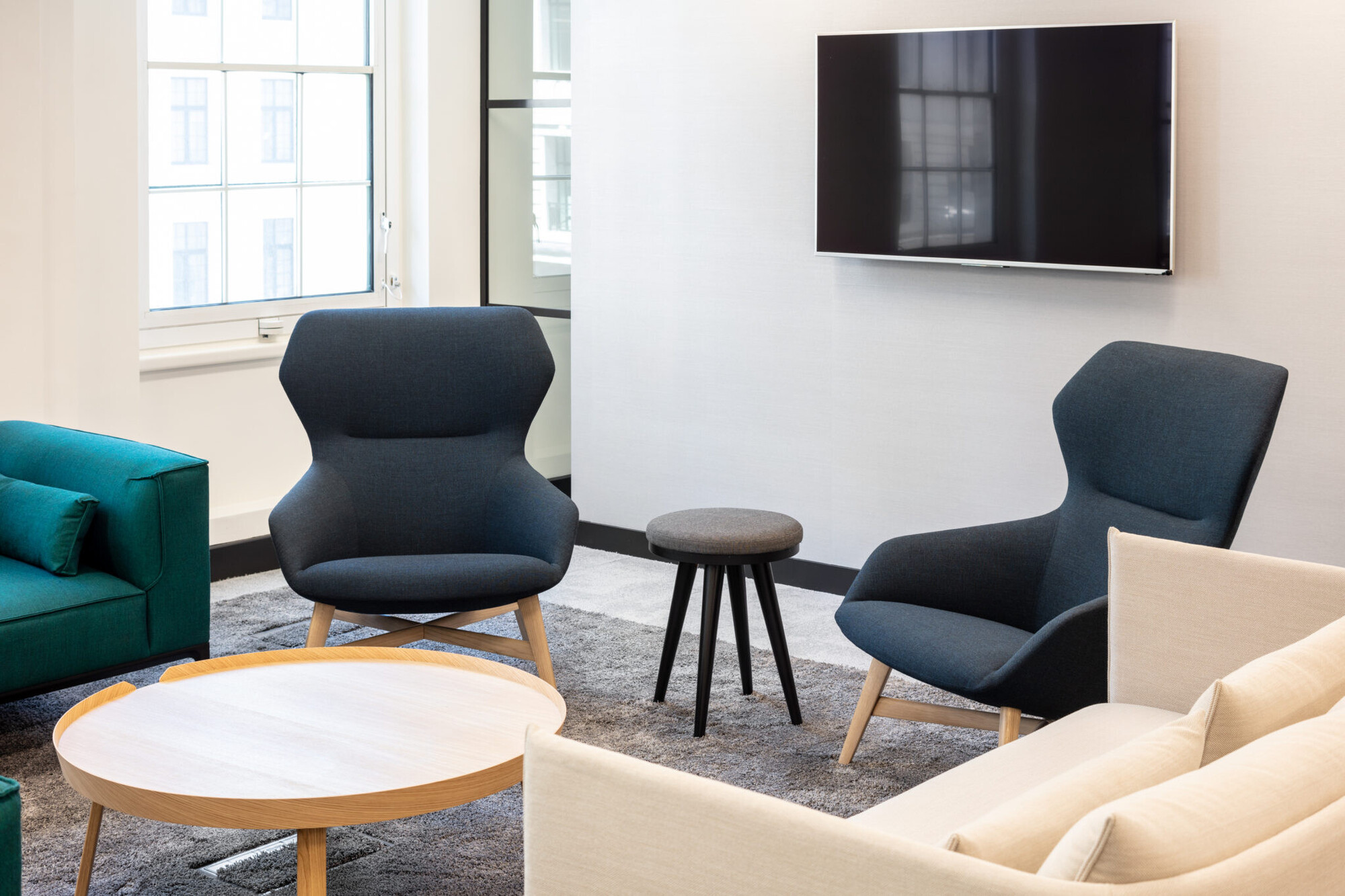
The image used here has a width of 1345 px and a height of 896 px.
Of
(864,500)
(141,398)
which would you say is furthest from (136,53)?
(864,500)

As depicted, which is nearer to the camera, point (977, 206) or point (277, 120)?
point (977, 206)

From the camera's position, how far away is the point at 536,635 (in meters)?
3.82

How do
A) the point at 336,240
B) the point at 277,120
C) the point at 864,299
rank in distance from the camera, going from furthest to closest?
the point at 336,240 < the point at 277,120 < the point at 864,299

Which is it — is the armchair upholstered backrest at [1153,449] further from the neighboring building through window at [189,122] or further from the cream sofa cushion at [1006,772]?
the neighboring building through window at [189,122]

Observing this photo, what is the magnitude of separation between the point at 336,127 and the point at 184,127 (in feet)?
2.28

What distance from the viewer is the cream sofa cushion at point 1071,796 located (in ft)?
4.69

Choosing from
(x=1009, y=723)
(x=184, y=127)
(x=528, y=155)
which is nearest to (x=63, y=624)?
(x=1009, y=723)

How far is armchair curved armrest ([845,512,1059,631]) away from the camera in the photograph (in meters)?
3.40

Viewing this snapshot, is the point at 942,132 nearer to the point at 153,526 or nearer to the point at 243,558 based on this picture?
the point at 153,526

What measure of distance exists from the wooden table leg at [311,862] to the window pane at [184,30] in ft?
11.3

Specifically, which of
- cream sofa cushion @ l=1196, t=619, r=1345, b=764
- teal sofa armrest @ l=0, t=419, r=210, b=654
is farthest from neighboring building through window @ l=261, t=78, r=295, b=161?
cream sofa cushion @ l=1196, t=619, r=1345, b=764

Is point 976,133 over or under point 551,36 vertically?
under

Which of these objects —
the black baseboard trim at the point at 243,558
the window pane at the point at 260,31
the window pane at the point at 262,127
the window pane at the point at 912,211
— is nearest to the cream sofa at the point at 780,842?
the window pane at the point at 912,211

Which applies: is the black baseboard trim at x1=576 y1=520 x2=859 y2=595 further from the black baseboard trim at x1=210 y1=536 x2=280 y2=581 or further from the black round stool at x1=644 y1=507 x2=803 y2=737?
the black baseboard trim at x1=210 y1=536 x2=280 y2=581
